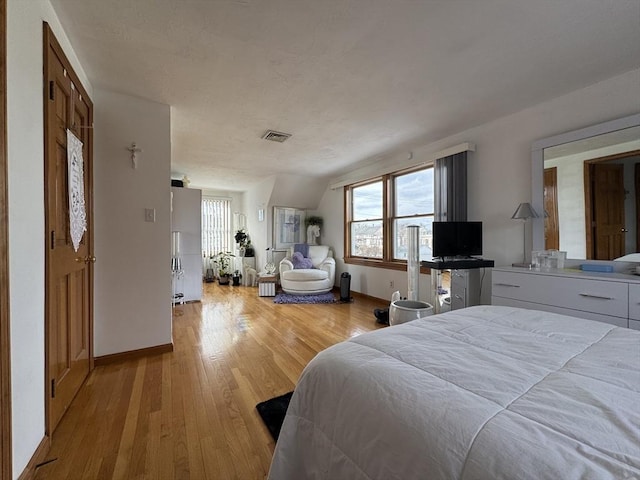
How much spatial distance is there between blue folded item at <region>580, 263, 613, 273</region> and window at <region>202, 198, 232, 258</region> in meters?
7.02

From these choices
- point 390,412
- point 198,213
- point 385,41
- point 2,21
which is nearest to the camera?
point 390,412

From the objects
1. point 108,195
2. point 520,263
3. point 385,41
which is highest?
point 385,41

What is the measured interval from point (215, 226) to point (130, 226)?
198 inches

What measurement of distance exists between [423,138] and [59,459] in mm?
4156

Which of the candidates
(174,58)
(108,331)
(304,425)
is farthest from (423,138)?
(108,331)

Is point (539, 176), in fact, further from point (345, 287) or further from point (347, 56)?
point (345, 287)

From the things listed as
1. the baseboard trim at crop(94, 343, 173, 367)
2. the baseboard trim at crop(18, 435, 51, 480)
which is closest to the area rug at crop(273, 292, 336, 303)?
the baseboard trim at crop(94, 343, 173, 367)

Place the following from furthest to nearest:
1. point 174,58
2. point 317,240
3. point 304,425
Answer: point 317,240, point 174,58, point 304,425

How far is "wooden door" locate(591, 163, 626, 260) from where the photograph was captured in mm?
2246

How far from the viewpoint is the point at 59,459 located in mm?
1371

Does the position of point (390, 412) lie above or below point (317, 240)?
below

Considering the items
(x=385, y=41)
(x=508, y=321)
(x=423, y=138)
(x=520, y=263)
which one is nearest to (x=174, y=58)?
(x=385, y=41)

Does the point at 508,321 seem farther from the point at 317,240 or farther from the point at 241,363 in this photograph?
the point at 317,240

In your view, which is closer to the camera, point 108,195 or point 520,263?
point 108,195
